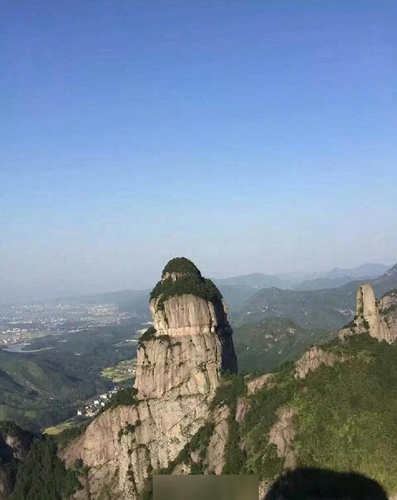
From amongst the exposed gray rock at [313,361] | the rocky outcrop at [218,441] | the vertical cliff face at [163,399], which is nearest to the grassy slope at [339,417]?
the exposed gray rock at [313,361]

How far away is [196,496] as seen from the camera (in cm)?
852

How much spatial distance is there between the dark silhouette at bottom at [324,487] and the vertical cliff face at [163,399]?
2006cm

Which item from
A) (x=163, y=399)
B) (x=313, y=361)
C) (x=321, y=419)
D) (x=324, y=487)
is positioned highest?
(x=313, y=361)

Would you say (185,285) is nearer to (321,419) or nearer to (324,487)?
(321,419)

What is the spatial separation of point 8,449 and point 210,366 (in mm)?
42574

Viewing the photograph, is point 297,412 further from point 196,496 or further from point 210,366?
point 196,496

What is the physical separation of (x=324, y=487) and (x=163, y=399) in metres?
Answer: 28.5

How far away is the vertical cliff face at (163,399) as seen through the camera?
69.4m

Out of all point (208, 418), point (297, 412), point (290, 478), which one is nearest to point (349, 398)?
point (297, 412)

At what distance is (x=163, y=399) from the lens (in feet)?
234

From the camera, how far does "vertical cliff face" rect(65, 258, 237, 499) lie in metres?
69.4

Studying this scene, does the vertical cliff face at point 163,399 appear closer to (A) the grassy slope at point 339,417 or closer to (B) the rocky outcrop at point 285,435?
(A) the grassy slope at point 339,417

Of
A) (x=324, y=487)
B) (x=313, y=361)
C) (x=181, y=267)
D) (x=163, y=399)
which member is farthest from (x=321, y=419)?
(x=181, y=267)

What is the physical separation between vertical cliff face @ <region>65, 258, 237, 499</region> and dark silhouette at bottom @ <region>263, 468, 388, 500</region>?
20.1m
